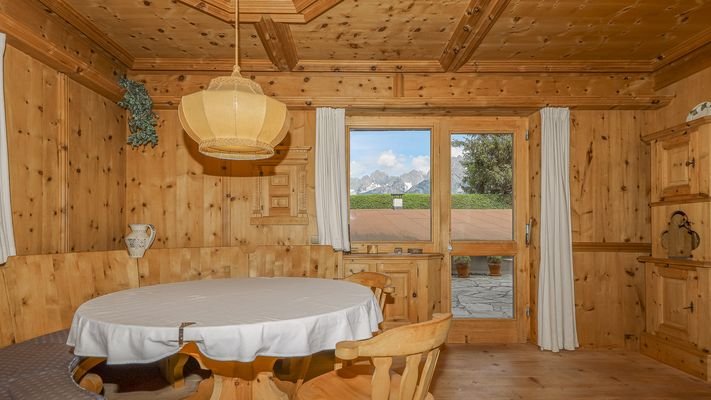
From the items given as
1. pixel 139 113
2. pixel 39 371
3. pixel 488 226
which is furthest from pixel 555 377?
pixel 139 113

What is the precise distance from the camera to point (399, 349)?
1.39 m

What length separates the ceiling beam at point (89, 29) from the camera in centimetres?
282

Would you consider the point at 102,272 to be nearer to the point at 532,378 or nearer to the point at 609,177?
the point at 532,378

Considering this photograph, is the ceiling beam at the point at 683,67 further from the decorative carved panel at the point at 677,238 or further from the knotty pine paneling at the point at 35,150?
the knotty pine paneling at the point at 35,150

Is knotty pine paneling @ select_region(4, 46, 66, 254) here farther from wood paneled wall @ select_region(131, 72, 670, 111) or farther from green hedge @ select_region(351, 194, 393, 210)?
green hedge @ select_region(351, 194, 393, 210)

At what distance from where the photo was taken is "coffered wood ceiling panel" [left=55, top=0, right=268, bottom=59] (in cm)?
295

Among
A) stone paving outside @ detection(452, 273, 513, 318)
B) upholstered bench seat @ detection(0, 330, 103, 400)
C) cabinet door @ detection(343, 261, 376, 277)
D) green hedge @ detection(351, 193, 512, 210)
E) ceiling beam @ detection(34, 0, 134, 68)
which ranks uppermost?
ceiling beam @ detection(34, 0, 134, 68)

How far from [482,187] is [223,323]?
333 centimetres

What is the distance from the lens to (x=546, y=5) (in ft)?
9.54

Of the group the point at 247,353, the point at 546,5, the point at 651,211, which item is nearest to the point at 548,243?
the point at 651,211

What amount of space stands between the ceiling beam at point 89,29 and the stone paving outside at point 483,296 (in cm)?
374

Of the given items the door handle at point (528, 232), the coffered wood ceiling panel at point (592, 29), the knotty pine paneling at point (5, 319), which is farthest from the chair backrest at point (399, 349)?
the door handle at point (528, 232)

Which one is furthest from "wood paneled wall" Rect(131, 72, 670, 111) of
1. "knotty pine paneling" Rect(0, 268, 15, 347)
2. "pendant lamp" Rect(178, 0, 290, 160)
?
"knotty pine paneling" Rect(0, 268, 15, 347)

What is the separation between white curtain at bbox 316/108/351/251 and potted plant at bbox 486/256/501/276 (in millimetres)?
1505
